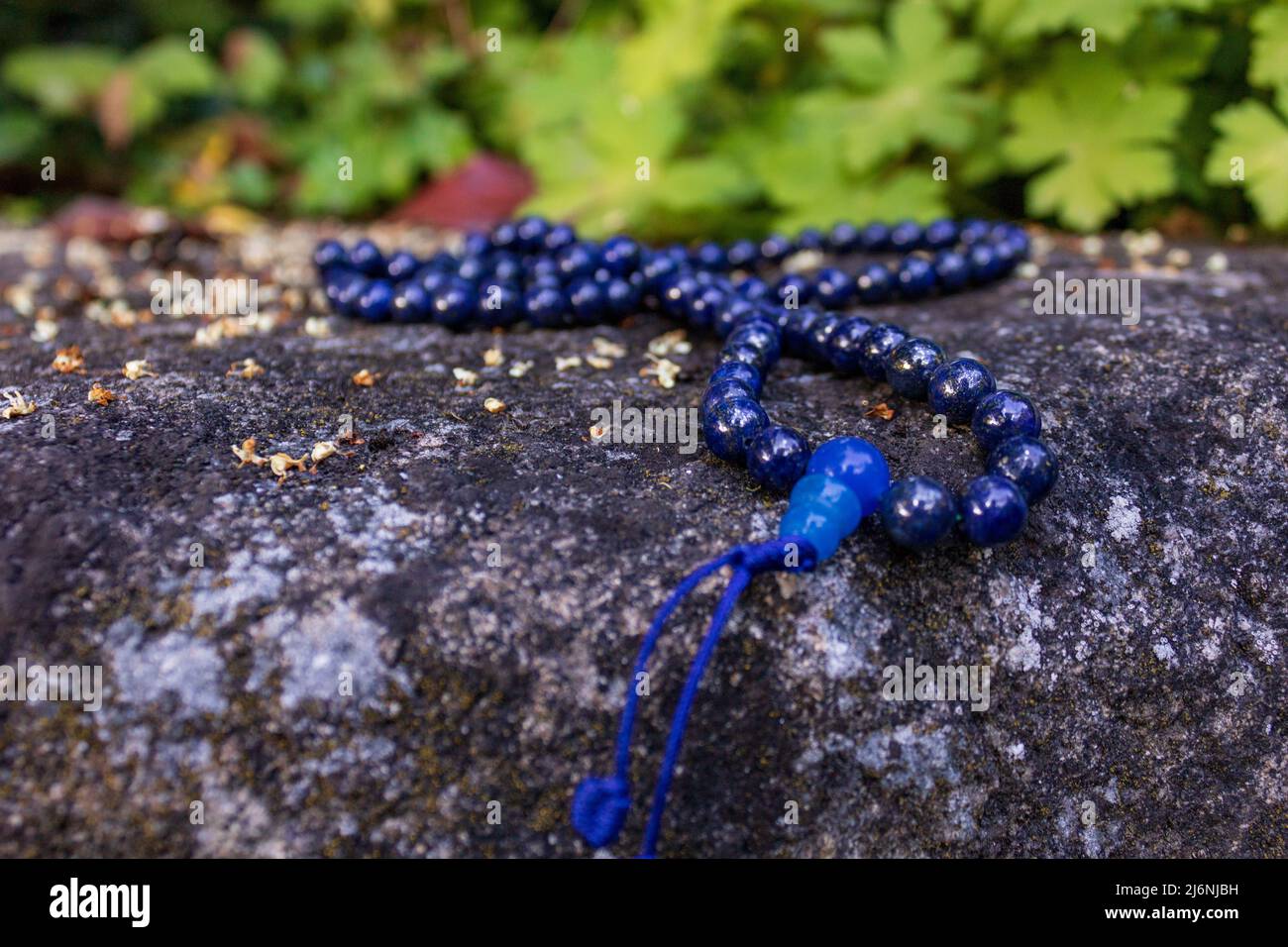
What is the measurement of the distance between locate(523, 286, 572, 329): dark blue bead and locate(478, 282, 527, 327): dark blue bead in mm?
19

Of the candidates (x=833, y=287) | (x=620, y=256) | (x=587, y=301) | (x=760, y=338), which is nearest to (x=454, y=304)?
(x=587, y=301)

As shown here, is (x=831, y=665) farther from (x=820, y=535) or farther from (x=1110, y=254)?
(x=1110, y=254)

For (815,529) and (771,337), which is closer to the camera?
(815,529)

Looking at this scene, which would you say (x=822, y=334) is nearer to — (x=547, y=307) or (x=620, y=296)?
(x=620, y=296)

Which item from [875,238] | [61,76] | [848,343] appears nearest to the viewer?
[848,343]

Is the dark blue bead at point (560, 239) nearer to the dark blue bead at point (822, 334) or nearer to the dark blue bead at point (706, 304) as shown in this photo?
the dark blue bead at point (706, 304)

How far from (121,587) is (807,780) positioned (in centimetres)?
88

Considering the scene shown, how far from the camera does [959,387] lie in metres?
1.54

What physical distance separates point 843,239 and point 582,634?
1.59 m

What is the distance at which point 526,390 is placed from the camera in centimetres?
174

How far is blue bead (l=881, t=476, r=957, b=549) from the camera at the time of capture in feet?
4.20

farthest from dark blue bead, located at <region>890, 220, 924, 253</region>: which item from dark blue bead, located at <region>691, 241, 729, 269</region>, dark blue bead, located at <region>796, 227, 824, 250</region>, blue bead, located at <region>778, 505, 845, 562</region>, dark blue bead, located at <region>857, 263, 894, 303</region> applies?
blue bead, located at <region>778, 505, 845, 562</region>

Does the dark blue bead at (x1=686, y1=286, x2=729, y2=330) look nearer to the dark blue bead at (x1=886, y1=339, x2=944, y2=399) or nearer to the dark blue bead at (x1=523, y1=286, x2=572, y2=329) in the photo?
the dark blue bead at (x1=523, y1=286, x2=572, y2=329)

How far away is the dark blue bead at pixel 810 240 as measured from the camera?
255cm
